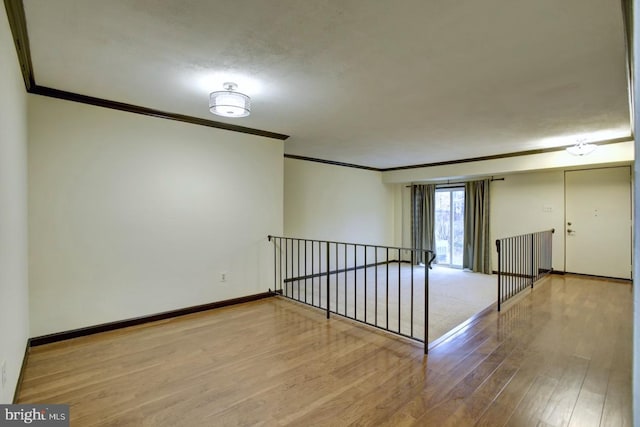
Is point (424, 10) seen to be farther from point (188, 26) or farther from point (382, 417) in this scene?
point (382, 417)

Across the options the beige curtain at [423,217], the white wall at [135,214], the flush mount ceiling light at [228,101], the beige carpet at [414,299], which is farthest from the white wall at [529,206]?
the flush mount ceiling light at [228,101]

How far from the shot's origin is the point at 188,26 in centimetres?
192

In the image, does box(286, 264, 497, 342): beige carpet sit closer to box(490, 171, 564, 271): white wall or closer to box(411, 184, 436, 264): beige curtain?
box(411, 184, 436, 264): beige curtain

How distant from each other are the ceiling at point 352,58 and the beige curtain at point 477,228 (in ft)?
9.35

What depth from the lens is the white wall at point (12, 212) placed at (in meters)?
1.74

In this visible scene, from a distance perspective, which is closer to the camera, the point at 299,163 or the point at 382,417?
the point at 382,417

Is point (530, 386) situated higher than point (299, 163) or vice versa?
point (299, 163)

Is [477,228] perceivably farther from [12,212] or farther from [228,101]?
[12,212]

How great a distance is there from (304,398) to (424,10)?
251 centimetres

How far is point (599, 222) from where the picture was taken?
556 cm

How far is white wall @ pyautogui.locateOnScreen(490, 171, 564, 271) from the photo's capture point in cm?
595

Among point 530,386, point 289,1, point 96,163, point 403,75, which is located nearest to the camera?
point 289,1

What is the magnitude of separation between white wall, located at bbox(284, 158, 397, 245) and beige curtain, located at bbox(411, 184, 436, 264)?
685mm

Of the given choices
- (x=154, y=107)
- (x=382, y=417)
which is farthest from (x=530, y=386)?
(x=154, y=107)
